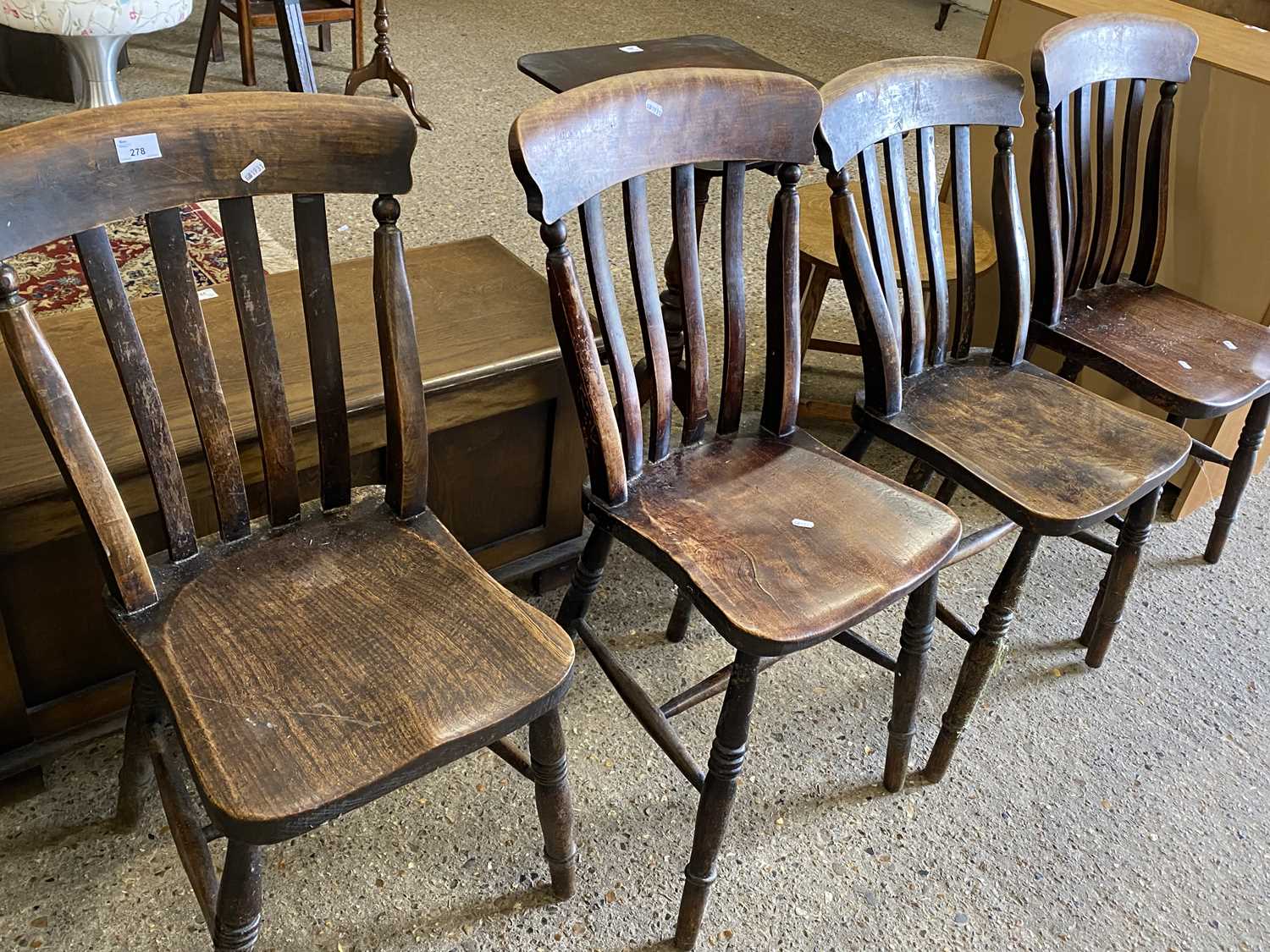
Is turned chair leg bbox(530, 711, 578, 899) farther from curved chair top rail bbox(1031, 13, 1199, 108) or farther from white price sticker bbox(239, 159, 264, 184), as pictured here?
curved chair top rail bbox(1031, 13, 1199, 108)

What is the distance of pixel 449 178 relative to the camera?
3.37 m

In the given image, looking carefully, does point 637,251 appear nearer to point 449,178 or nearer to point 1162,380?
point 1162,380

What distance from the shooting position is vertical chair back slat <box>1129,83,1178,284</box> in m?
1.93

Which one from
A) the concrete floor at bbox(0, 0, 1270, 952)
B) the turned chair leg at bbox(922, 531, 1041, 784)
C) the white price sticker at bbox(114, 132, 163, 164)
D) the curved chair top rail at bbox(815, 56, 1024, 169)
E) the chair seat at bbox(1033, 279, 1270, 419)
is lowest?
the concrete floor at bbox(0, 0, 1270, 952)

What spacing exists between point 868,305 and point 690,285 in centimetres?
28

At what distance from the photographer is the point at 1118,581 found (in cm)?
180

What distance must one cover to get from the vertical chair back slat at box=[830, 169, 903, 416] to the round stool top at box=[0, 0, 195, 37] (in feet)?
6.15

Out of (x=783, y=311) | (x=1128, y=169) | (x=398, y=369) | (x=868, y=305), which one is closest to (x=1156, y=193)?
(x=1128, y=169)

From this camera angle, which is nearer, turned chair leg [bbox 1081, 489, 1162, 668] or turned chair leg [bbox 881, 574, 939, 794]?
turned chair leg [bbox 881, 574, 939, 794]

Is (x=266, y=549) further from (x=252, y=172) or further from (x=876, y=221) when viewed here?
(x=876, y=221)

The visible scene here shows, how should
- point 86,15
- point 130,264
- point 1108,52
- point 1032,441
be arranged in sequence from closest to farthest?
point 1032,441 → point 1108,52 → point 86,15 → point 130,264

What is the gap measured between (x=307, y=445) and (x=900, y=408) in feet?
2.81

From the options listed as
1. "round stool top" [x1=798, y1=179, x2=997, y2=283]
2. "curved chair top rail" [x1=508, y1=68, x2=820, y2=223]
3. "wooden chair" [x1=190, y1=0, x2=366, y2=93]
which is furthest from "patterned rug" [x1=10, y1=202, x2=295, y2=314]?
"curved chair top rail" [x1=508, y1=68, x2=820, y2=223]

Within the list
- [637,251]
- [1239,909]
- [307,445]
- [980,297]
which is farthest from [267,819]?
[980,297]
